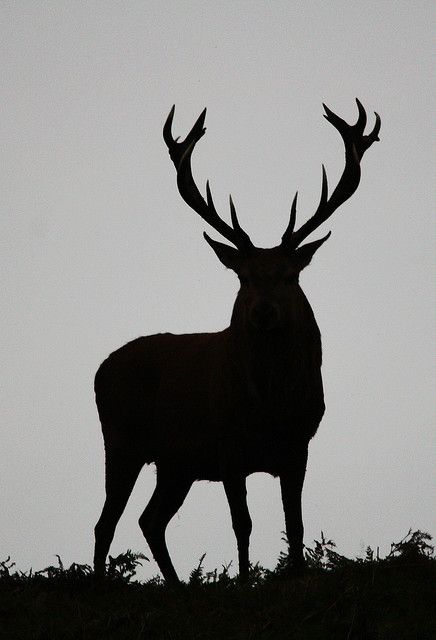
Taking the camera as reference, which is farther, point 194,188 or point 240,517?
point 194,188

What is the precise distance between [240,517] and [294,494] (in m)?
0.43

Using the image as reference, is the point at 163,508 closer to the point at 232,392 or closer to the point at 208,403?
the point at 208,403

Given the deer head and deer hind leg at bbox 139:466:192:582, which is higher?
the deer head

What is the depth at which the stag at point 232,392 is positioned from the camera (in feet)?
23.9

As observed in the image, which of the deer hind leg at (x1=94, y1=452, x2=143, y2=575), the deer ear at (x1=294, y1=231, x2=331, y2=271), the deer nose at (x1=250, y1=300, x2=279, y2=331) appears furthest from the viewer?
the deer hind leg at (x1=94, y1=452, x2=143, y2=575)

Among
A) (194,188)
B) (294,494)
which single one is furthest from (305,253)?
(294,494)

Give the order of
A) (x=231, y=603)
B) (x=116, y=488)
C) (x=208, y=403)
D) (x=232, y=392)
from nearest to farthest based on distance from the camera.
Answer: (x=231, y=603), (x=232, y=392), (x=208, y=403), (x=116, y=488)

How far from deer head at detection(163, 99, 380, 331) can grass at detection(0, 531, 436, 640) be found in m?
1.88

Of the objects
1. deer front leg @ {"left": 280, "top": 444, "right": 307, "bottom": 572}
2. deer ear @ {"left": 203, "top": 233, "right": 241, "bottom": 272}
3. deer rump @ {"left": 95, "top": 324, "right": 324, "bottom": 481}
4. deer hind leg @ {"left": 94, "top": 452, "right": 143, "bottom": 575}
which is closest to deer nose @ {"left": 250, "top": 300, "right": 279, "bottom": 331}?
deer rump @ {"left": 95, "top": 324, "right": 324, "bottom": 481}

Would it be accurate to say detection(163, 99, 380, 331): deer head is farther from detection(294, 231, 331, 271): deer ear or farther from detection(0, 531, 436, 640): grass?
detection(0, 531, 436, 640): grass

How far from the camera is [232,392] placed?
748 cm

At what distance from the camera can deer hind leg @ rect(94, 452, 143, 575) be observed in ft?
28.4

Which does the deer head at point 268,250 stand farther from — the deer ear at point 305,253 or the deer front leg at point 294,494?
the deer front leg at point 294,494

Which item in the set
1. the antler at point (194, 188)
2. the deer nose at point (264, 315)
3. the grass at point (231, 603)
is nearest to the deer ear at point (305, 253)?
the antler at point (194, 188)
